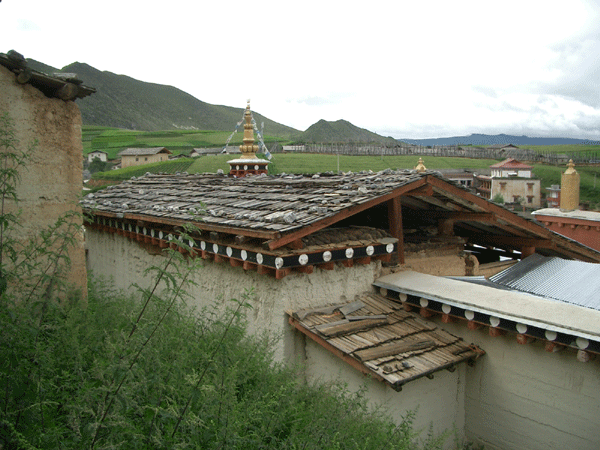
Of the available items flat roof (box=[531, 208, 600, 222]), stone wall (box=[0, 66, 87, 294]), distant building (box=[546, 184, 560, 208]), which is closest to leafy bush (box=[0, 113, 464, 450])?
stone wall (box=[0, 66, 87, 294])

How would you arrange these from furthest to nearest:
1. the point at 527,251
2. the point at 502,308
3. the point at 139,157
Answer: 1. the point at 139,157
2. the point at 527,251
3. the point at 502,308

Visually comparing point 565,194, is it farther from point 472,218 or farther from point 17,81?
point 17,81

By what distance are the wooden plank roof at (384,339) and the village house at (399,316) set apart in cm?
2

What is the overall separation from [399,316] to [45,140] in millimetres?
6475

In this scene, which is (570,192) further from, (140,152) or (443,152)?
(140,152)

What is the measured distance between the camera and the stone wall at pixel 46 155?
7.16 metres

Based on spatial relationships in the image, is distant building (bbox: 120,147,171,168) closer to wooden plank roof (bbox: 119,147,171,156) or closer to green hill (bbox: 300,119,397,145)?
wooden plank roof (bbox: 119,147,171,156)

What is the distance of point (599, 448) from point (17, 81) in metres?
9.72

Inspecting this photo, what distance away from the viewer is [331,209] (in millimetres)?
6543

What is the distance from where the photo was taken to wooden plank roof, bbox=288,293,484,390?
222 inches

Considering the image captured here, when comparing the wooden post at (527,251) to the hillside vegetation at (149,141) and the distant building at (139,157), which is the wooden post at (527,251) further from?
the hillside vegetation at (149,141)

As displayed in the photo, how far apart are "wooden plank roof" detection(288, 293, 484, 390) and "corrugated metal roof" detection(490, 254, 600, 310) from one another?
6.15 ft

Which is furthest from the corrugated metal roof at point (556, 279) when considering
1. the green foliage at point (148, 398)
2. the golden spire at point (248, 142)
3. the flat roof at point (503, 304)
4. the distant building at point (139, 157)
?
the distant building at point (139, 157)

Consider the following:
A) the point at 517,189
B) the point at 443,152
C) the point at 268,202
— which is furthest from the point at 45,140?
the point at 443,152
